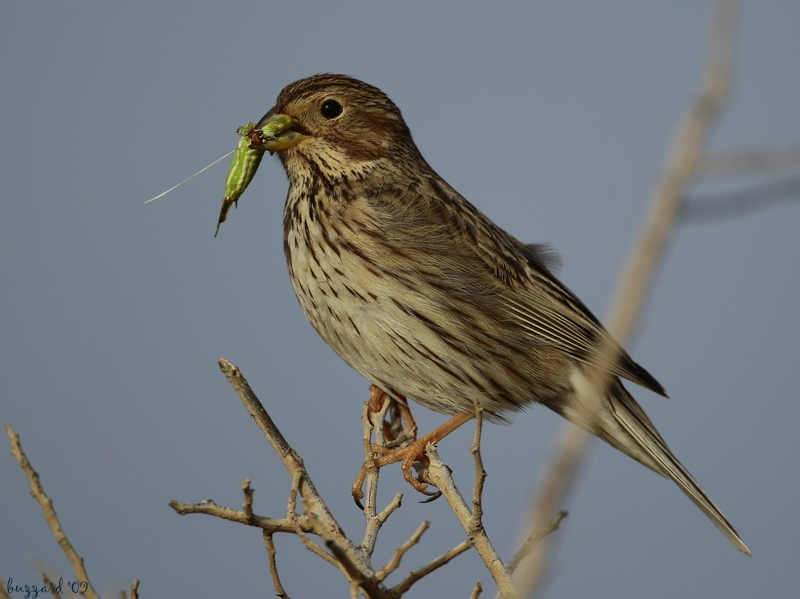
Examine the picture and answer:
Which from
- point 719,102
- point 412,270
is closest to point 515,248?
point 412,270

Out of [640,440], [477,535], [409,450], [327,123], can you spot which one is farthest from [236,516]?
[640,440]

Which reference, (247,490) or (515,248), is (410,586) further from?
(515,248)

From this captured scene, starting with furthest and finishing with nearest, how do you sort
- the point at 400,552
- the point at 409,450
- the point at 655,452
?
1. the point at 655,452
2. the point at 409,450
3. the point at 400,552

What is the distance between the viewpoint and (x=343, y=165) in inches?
216

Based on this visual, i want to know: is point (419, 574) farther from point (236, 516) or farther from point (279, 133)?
point (279, 133)

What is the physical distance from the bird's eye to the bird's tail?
2409 millimetres

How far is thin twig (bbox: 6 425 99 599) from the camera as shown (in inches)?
108

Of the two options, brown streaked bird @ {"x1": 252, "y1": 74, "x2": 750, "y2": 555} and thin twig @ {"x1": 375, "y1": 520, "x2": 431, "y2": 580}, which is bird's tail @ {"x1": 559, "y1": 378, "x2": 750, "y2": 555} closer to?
brown streaked bird @ {"x1": 252, "y1": 74, "x2": 750, "y2": 555}

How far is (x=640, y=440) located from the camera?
18.0 feet

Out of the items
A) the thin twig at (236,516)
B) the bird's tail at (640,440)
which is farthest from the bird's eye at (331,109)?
the thin twig at (236,516)

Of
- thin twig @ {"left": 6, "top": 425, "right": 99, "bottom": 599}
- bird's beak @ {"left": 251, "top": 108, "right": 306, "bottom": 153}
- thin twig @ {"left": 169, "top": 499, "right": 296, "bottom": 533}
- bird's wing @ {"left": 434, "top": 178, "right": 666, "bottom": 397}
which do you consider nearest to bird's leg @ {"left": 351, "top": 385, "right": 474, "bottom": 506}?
bird's wing @ {"left": 434, "top": 178, "right": 666, "bottom": 397}

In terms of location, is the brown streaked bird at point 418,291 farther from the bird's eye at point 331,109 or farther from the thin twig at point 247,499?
the thin twig at point 247,499

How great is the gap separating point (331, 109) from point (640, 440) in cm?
285

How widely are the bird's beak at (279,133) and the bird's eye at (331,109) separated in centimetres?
21
